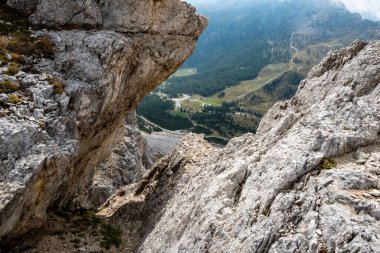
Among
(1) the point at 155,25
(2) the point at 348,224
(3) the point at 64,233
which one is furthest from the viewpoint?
(1) the point at 155,25

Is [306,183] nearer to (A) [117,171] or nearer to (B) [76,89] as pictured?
(B) [76,89]

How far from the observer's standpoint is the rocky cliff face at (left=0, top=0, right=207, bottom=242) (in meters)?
34.8

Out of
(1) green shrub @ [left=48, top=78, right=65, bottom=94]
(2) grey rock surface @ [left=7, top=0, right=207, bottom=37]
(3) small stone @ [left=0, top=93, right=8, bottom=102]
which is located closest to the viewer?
(3) small stone @ [left=0, top=93, right=8, bottom=102]

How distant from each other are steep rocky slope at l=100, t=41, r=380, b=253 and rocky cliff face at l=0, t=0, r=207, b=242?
12877 mm

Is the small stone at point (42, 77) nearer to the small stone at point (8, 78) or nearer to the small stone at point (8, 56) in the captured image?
the small stone at point (8, 78)

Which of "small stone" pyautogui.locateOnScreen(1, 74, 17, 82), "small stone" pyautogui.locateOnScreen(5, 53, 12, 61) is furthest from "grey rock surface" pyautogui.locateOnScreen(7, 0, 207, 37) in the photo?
"small stone" pyautogui.locateOnScreen(1, 74, 17, 82)

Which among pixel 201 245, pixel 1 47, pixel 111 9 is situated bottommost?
pixel 201 245

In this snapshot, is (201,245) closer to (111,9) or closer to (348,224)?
(348,224)

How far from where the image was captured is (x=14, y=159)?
3409 cm

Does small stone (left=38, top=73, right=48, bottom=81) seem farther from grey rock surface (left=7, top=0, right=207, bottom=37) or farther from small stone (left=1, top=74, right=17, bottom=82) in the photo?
grey rock surface (left=7, top=0, right=207, bottom=37)

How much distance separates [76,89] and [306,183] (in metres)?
25.7

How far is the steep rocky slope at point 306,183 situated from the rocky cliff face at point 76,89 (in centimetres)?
1288

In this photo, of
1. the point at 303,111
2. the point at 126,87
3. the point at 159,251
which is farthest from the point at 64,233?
the point at 303,111

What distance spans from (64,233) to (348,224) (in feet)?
117
